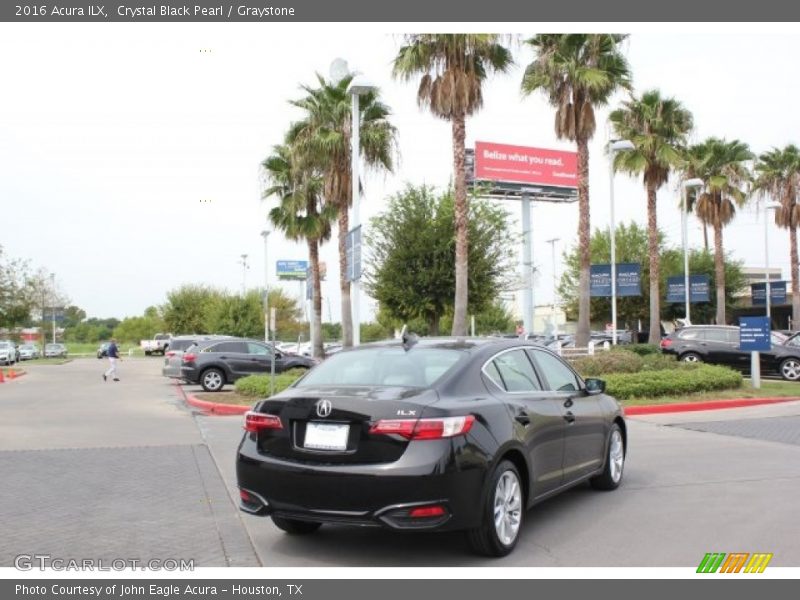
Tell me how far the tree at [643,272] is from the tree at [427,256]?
2036 cm

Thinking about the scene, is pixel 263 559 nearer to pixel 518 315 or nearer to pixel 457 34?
pixel 457 34

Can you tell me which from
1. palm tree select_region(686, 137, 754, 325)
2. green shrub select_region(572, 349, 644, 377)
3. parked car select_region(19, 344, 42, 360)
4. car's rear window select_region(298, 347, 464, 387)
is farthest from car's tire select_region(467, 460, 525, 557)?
parked car select_region(19, 344, 42, 360)

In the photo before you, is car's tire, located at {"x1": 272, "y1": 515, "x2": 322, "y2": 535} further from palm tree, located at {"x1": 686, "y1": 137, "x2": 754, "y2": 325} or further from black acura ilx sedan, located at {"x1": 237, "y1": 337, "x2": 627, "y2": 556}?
palm tree, located at {"x1": 686, "y1": 137, "x2": 754, "y2": 325}

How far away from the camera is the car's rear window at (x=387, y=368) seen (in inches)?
231

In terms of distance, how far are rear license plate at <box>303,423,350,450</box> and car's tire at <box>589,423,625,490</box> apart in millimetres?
3425

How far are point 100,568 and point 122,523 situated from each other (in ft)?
4.31

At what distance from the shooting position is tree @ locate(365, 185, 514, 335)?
28094 mm

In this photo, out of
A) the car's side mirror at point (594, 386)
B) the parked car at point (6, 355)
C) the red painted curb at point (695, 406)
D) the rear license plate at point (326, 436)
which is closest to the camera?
the rear license plate at point (326, 436)

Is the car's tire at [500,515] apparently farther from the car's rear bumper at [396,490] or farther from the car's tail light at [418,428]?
the car's tail light at [418,428]

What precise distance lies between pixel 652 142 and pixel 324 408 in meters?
28.1

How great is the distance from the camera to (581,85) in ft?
76.5

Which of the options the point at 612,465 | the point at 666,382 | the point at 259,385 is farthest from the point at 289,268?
the point at 612,465

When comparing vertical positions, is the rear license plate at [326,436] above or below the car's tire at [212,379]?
above

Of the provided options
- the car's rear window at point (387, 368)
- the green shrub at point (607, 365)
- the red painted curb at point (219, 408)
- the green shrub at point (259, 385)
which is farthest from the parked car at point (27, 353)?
the car's rear window at point (387, 368)
